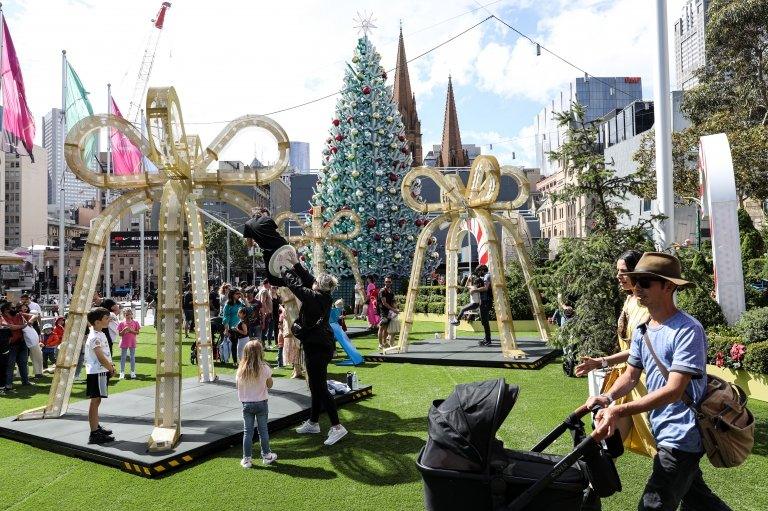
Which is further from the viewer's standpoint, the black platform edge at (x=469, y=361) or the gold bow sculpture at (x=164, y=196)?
the black platform edge at (x=469, y=361)

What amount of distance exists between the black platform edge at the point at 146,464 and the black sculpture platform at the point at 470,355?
484 cm

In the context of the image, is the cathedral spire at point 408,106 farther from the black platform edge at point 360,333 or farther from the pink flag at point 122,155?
the black platform edge at point 360,333

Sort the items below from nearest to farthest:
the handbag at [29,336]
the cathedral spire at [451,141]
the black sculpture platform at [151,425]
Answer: the black sculpture platform at [151,425]
the handbag at [29,336]
the cathedral spire at [451,141]

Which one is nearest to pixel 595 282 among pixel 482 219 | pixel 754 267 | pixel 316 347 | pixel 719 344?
pixel 719 344

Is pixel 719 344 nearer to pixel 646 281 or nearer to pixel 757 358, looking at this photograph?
pixel 757 358

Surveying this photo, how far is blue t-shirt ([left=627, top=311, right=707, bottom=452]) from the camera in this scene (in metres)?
3.00

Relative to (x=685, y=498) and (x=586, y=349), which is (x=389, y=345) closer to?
(x=586, y=349)

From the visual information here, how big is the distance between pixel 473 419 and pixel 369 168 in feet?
76.5

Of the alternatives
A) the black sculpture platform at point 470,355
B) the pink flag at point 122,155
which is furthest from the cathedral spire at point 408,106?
the black sculpture platform at point 470,355

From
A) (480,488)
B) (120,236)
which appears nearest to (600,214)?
(480,488)

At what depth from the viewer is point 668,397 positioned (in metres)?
2.91

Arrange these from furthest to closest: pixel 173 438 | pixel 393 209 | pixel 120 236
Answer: pixel 120 236 < pixel 393 209 < pixel 173 438

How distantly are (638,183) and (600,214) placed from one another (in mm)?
685

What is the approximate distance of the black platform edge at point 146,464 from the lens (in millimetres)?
5831
